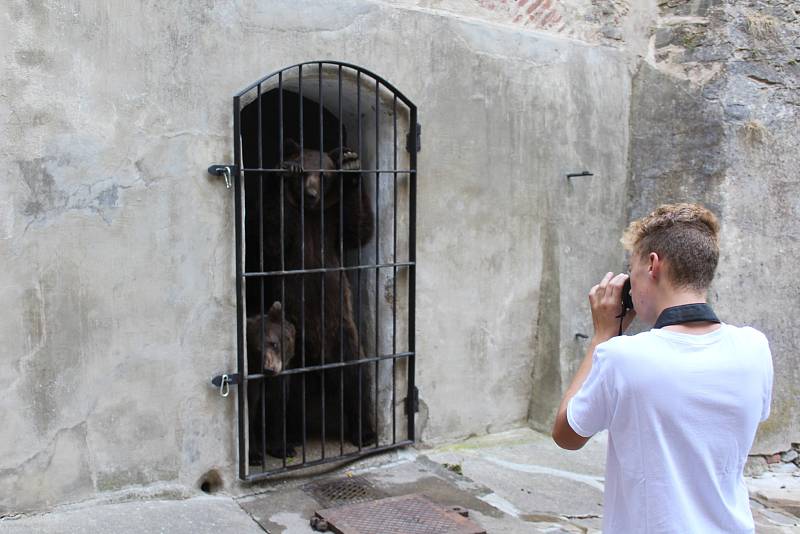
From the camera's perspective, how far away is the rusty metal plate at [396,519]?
392 cm

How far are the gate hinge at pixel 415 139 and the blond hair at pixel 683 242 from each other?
287 cm

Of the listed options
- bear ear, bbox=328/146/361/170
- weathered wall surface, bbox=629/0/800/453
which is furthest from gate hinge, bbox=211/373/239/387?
weathered wall surface, bbox=629/0/800/453

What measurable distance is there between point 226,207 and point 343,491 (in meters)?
1.75

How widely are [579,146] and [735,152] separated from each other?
3.53ft

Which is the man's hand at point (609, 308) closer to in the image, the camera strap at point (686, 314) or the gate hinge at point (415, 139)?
the camera strap at point (686, 314)

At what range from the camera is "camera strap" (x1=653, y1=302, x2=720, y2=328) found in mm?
1958

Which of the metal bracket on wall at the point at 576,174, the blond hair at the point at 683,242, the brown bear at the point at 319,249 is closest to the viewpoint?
the blond hair at the point at 683,242

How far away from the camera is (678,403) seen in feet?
6.15

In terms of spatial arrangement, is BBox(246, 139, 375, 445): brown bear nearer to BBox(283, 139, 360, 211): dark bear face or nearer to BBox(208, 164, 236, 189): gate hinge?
BBox(283, 139, 360, 211): dark bear face

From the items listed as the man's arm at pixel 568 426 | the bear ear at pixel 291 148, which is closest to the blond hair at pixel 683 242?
the man's arm at pixel 568 426

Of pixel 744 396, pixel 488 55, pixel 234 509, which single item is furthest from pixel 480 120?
pixel 744 396

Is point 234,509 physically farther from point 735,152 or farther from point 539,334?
point 735,152

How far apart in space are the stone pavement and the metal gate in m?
0.25

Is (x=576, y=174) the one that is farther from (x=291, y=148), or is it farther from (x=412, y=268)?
(x=291, y=148)
